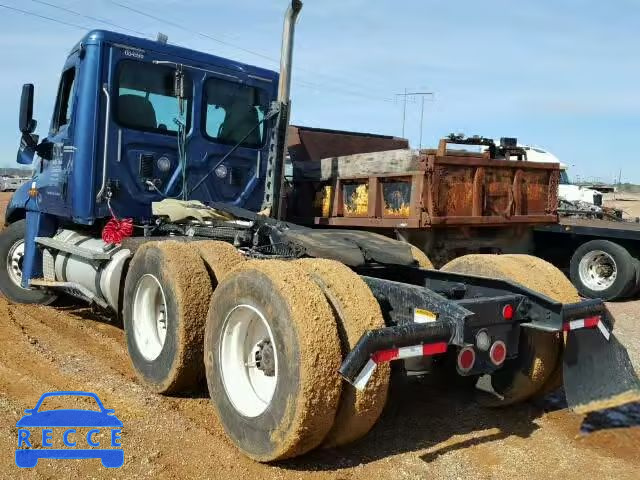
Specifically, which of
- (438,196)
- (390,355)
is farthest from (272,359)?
(438,196)

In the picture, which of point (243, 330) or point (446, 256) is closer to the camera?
point (243, 330)

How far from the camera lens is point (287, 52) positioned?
22.1 ft

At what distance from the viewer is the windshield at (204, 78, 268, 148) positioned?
22.5 feet

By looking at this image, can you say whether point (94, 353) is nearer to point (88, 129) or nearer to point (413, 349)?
point (88, 129)

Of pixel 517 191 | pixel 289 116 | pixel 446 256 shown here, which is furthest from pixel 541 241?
pixel 289 116

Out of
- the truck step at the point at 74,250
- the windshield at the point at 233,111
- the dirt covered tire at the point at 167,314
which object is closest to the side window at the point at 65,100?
the truck step at the point at 74,250

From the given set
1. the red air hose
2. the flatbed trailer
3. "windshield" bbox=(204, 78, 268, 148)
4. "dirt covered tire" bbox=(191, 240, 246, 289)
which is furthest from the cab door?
the flatbed trailer

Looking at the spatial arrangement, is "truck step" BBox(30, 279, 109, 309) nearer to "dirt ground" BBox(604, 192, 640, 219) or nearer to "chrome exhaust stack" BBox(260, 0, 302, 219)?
"chrome exhaust stack" BBox(260, 0, 302, 219)

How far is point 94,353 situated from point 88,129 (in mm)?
2098

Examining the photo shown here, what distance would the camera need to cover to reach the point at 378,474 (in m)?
3.53

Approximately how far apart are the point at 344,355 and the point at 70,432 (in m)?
1.76

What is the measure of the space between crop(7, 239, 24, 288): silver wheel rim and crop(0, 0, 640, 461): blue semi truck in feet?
0.05

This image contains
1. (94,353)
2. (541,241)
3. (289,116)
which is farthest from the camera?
(541,241)

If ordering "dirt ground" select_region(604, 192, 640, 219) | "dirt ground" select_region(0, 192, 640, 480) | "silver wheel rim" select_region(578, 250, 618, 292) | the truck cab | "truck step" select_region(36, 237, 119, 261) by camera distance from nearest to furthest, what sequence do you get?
"dirt ground" select_region(0, 192, 640, 480), "truck step" select_region(36, 237, 119, 261), the truck cab, "silver wheel rim" select_region(578, 250, 618, 292), "dirt ground" select_region(604, 192, 640, 219)
